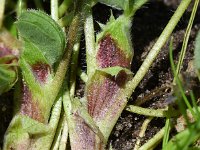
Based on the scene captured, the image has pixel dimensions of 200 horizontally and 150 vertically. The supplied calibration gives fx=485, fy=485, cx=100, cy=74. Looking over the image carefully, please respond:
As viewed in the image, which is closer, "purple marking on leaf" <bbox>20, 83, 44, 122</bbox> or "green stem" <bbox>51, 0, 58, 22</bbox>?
"purple marking on leaf" <bbox>20, 83, 44, 122</bbox>

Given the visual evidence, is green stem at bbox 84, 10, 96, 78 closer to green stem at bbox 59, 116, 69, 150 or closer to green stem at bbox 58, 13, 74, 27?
green stem at bbox 58, 13, 74, 27

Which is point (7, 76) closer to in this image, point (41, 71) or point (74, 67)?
point (41, 71)

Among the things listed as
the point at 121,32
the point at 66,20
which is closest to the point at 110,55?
the point at 121,32

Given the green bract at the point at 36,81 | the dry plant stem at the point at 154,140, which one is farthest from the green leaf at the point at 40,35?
the dry plant stem at the point at 154,140

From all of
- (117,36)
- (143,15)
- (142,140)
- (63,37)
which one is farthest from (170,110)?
(143,15)

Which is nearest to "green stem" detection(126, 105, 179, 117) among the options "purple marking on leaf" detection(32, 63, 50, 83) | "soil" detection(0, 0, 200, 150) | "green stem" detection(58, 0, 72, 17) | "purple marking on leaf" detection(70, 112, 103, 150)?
"soil" detection(0, 0, 200, 150)

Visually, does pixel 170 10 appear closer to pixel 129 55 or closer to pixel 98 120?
pixel 129 55
